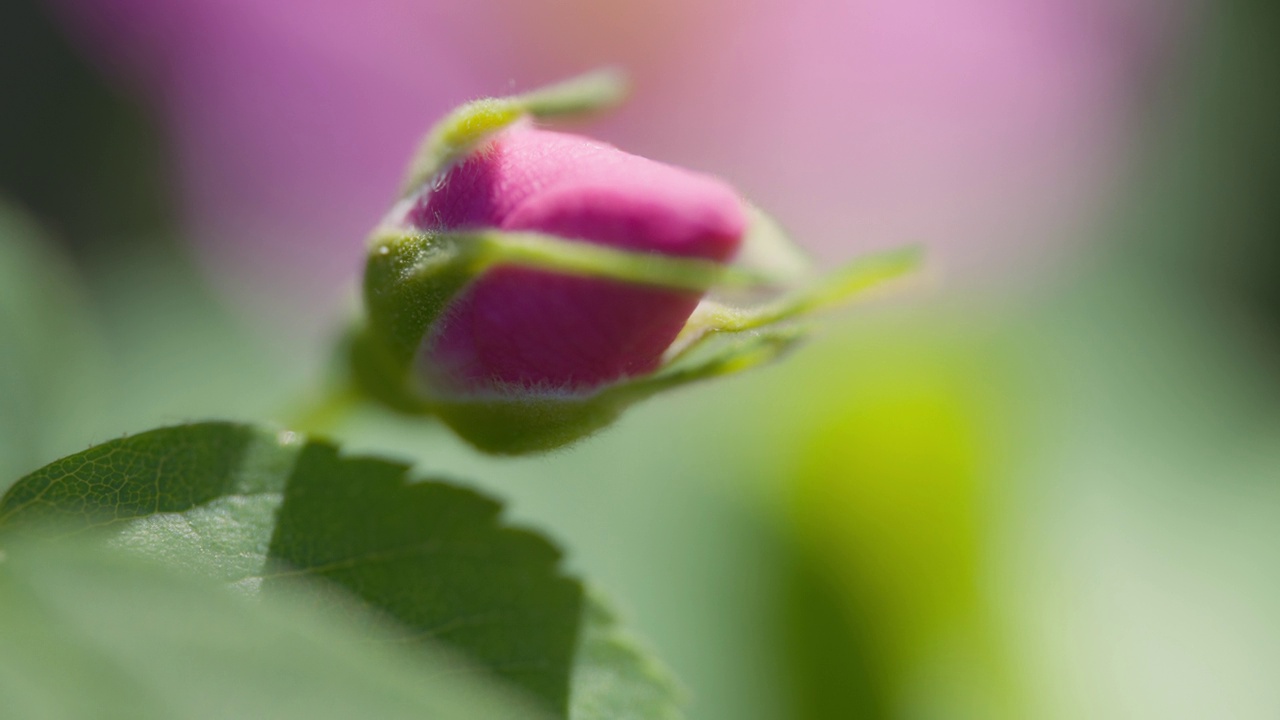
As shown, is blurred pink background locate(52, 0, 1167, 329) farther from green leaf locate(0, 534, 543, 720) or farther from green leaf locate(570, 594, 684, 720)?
green leaf locate(0, 534, 543, 720)

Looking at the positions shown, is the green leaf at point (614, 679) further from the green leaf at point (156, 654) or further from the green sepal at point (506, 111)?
the green sepal at point (506, 111)

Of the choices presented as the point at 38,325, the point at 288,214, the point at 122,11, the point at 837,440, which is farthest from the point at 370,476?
the point at 122,11

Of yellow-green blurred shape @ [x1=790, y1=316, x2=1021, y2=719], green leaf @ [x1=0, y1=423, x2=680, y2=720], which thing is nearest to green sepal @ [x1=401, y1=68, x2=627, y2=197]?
green leaf @ [x1=0, y1=423, x2=680, y2=720]

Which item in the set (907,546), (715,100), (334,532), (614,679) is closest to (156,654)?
(334,532)

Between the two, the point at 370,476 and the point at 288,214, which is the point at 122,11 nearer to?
the point at 288,214

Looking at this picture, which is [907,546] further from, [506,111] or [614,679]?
[506,111]

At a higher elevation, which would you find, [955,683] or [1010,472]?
[1010,472]
